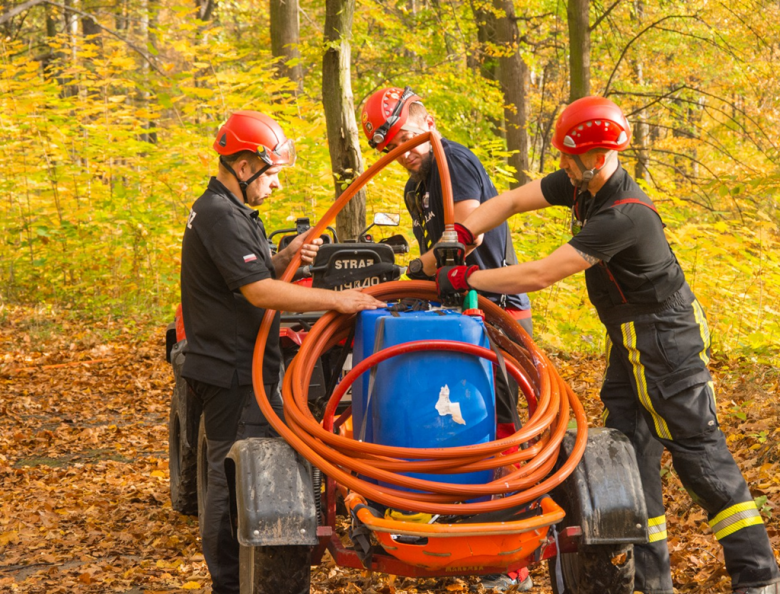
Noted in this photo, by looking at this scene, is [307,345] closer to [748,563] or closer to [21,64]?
[748,563]

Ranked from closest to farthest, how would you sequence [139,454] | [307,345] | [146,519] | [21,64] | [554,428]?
1. [554,428]
2. [307,345]
3. [146,519]
4. [139,454]
5. [21,64]

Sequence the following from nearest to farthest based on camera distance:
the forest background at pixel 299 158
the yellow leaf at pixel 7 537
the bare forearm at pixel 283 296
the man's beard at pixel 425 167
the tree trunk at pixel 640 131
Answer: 1. the bare forearm at pixel 283 296
2. the man's beard at pixel 425 167
3. the yellow leaf at pixel 7 537
4. the forest background at pixel 299 158
5. the tree trunk at pixel 640 131

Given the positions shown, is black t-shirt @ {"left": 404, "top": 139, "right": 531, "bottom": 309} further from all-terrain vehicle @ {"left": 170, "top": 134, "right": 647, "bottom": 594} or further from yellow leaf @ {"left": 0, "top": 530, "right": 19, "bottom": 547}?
yellow leaf @ {"left": 0, "top": 530, "right": 19, "bottom": 547}

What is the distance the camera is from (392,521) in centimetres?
270

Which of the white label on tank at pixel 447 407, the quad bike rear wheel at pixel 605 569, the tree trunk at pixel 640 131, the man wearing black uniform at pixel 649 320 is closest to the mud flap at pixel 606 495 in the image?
the quad bike rear wheel at pixel 605 569

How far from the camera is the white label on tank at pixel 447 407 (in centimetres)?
301

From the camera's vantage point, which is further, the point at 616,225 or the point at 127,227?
the point at 127,227

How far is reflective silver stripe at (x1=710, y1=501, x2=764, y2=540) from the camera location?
11.5 feet

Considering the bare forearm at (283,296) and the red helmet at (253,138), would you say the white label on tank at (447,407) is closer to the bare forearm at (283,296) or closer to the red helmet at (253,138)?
the bare forearm at (283,296)

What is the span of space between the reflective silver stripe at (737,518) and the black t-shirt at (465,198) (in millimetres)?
1531

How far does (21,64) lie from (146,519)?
1008 centimetres

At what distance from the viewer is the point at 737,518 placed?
11.5ft

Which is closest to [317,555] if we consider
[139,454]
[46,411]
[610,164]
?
[610,164]

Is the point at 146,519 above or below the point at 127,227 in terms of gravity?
below
